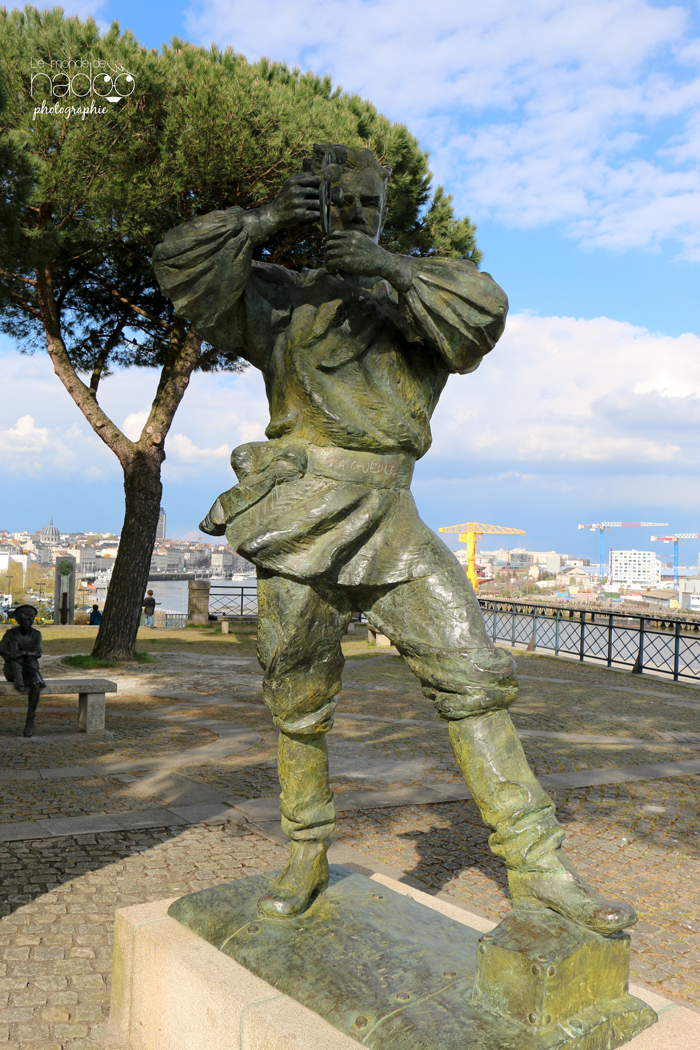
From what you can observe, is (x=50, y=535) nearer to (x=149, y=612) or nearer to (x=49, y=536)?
(x=49, y=536)

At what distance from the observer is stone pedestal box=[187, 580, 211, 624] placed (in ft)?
63.1

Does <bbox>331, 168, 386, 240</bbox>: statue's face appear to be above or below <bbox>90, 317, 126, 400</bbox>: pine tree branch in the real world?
below

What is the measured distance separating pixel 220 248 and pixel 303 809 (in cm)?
166

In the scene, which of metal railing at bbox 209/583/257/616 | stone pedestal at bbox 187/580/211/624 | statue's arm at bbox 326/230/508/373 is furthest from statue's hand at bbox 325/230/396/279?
metal railing at bbox 209/583/257/616

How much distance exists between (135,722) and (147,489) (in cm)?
474

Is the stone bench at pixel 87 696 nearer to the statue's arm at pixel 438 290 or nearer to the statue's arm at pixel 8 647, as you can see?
the statue's arm at pixel 8 647

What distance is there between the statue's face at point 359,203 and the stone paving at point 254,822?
2.63 meters

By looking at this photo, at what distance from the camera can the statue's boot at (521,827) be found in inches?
76.2

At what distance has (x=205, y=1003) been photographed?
2.24m

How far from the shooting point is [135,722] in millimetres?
8242

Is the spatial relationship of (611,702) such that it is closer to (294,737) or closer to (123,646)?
(123,646)

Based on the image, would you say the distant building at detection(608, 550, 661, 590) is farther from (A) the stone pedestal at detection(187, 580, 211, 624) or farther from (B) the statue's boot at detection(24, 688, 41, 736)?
(B) the statue's boot at detection(24, 688, 41, 736)

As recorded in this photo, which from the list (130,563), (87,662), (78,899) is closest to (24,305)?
(130,563)

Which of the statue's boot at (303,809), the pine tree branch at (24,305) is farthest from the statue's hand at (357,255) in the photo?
the pine tree branch at (24,305)
